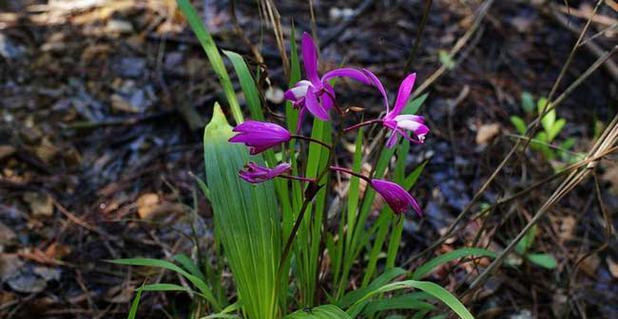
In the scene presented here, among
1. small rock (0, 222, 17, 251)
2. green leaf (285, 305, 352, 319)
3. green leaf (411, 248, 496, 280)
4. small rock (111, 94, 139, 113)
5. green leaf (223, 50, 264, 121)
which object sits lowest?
small rock (0, 222, 17, 251)

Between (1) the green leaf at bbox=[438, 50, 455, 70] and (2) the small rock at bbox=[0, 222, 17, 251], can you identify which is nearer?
(2) the small rock at bbox=[0, 222, 17, 251]

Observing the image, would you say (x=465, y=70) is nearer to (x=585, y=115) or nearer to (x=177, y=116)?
(x=585, y=115)

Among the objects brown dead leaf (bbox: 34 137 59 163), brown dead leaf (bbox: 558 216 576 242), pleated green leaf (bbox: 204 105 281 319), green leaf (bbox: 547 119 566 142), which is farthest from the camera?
brown dead leaf (bbox: 34 137 59 163)

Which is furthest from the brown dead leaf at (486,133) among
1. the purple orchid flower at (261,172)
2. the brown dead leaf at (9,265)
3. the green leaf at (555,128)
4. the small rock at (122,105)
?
the brown dead leaf at (9,265)

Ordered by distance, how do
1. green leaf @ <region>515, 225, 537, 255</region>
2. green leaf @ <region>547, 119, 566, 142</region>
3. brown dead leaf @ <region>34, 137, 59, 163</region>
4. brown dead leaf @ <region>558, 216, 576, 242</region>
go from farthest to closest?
brown dead leaf @ <region>34, 137, 59, 163</region> < green leaf @ <region>547, 119, 566, 142</region> < brown dead leaf @ <region>558, 216, 576, 242</region> < green leaf @ <region>515, 225, 537, 255</region>

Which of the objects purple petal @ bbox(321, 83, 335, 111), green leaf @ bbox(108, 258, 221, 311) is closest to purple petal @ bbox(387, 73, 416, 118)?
purple petal @ bbox(321, 83, 335, 111)

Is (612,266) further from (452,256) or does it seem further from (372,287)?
(372,287)

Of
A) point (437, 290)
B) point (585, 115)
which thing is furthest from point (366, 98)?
point (437, 290)

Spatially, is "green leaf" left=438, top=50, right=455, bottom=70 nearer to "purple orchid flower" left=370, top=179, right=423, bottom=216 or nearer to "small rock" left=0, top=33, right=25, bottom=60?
"purple orchid flower" left=370, top=179, right=423, bottom=216

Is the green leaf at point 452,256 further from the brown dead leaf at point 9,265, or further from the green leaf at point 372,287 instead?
the brown dead leaf at point 9,265
